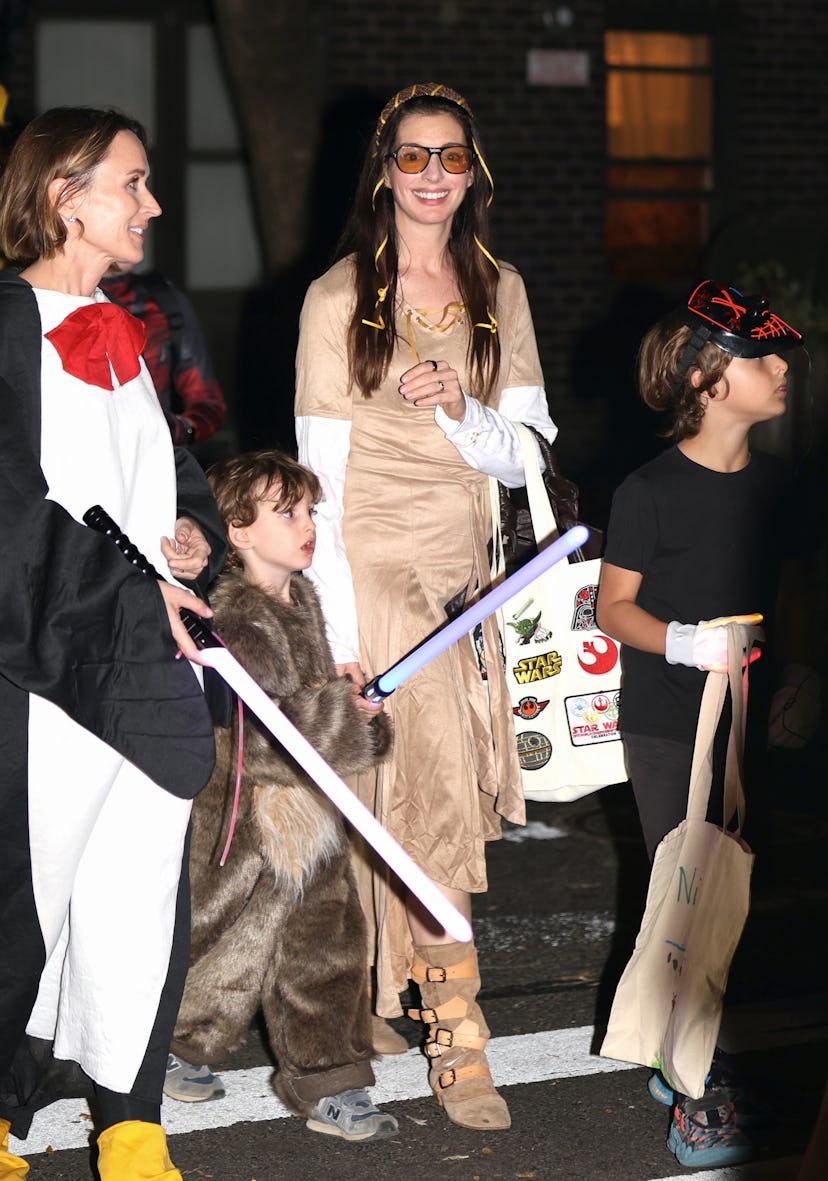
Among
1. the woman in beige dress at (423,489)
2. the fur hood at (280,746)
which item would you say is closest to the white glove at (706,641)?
the woman in beige dress at (423,489)

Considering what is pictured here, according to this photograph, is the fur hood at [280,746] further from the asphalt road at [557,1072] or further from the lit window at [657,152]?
the lit window at [657,152]

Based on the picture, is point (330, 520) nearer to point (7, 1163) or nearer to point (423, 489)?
point (423, 489)

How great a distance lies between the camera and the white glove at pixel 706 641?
3.81m

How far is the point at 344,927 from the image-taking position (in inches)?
160

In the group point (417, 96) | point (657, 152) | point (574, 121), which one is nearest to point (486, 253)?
point (417, 96)

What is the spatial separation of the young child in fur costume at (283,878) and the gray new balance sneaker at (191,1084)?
18 cm

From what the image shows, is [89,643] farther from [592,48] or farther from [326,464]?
[592,48]

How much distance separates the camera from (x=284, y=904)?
13.2 feet

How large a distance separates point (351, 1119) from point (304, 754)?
1.31 m

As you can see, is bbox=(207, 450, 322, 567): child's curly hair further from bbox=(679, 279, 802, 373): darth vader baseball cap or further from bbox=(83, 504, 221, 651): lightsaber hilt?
bbox=(679, 279, 802, 373): darth vader baseball cap

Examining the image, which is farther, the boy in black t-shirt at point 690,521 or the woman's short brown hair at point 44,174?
the boy in black t-shirt at point 690,521

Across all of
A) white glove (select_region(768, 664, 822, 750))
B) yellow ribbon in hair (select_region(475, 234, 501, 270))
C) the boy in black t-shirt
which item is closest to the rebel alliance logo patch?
the boy in black t-shirt

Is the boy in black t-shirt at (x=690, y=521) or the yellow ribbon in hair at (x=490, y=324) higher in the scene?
the yellow ribbon in hair at (x=490, y=324)

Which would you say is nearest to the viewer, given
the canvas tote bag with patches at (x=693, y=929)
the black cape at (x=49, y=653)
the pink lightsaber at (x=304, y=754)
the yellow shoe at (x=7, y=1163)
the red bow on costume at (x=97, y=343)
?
the pink lightsaber at (x=304, y=754)
